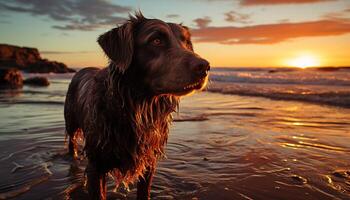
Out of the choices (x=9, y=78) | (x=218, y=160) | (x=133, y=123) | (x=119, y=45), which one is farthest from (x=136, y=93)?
(x=9, y=78)

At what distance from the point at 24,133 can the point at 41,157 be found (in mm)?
1744

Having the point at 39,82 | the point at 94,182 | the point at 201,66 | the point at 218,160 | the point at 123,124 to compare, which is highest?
the point at 201,66

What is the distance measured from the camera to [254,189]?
425 centimetres

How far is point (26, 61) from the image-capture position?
204 feet

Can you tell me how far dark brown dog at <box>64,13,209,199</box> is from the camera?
2980mm

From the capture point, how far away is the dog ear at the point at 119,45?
3085 millimetres

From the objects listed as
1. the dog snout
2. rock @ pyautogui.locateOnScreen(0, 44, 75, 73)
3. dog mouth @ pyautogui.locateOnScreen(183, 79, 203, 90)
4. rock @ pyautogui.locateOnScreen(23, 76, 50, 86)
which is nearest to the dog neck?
dog mouth @ pyautogui.locateOnScreen(183, 79, 203, 90)

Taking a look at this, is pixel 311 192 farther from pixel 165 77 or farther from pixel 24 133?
pixel 24 133

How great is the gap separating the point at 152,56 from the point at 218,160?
2.87 m

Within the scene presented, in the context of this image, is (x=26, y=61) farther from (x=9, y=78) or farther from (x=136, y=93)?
(x=136, y=93)

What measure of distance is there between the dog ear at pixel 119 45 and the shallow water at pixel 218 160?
1.83 m

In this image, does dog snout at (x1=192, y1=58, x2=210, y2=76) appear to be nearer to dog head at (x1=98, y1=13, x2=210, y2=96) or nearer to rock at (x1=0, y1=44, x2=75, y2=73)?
dog head at (x1=98, y1=13, x2=210, y2=96)

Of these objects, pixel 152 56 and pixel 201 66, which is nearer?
pixel 201 66

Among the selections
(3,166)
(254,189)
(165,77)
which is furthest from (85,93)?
(254,189)
